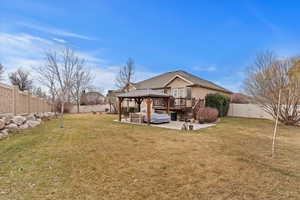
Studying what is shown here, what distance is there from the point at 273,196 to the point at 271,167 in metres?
1.65

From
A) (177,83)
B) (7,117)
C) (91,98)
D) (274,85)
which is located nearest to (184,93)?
(177,83)

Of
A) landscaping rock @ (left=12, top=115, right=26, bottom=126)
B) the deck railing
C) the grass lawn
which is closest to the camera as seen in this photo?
the grass lawn

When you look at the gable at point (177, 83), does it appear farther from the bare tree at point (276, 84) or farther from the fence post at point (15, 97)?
the fence post at point (15, 97)

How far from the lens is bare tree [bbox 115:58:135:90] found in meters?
25.2

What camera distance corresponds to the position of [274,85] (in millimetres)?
12438

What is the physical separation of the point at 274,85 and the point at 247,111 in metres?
6.50

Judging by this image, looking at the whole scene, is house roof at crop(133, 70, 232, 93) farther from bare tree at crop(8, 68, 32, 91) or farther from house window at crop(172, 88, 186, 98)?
bare tree at crop(8, 68, 32, 91)

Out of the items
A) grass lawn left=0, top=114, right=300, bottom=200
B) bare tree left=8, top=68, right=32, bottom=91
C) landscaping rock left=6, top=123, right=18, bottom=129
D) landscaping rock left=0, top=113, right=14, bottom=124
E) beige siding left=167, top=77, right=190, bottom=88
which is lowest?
grass lawn left=0, top=114, right=300, bottom=200

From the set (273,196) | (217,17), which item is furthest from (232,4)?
(273,196)

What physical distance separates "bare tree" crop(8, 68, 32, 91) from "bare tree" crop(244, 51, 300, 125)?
34.3 metres

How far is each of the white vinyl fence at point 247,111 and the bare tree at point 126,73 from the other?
1575 centimetres

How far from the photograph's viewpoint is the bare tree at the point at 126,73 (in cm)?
2525

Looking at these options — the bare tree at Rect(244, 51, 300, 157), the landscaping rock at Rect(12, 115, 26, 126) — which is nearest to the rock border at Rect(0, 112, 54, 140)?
the landscaping rock at Rect(12, 115, 26, 126)

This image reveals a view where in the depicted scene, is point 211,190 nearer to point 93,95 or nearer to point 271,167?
point 271,167
